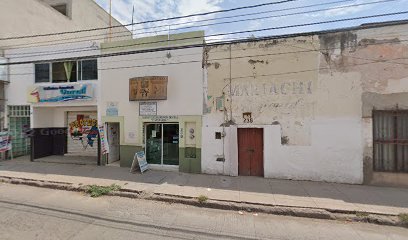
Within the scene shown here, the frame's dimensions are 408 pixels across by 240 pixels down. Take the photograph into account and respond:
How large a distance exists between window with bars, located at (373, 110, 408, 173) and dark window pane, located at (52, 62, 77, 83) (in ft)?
42.9

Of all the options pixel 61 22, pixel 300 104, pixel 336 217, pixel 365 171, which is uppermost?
pixel 61 22

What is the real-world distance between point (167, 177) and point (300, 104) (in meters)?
5.71

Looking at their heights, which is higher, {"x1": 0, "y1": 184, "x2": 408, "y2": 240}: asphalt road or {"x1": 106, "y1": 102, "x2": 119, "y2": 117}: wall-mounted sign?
{"x1": 106, "y1": 102, "x2": 119, "y2": 117}: wall-mounted sign

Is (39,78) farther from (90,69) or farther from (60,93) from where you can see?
(90,69)

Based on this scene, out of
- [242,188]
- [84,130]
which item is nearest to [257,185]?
[242,188]

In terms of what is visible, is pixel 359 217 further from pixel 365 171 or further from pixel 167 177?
pixel 167 177

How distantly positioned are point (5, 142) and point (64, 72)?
4.75m

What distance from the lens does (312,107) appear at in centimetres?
833

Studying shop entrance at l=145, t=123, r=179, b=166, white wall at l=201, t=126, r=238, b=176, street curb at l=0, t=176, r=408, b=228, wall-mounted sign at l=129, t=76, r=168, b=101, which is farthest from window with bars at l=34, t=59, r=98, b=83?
white wall at l=201, t=126, r=238, b=176

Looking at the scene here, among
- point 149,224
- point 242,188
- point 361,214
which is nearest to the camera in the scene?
point 149,224

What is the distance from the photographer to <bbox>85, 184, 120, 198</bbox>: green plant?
22.5 ft

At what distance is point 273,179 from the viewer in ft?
27.8

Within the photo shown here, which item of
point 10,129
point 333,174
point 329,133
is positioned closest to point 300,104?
point 329,133

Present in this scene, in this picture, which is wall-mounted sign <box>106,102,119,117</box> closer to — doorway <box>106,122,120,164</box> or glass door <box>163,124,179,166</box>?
doorway <box>106,122,120,164</box>
